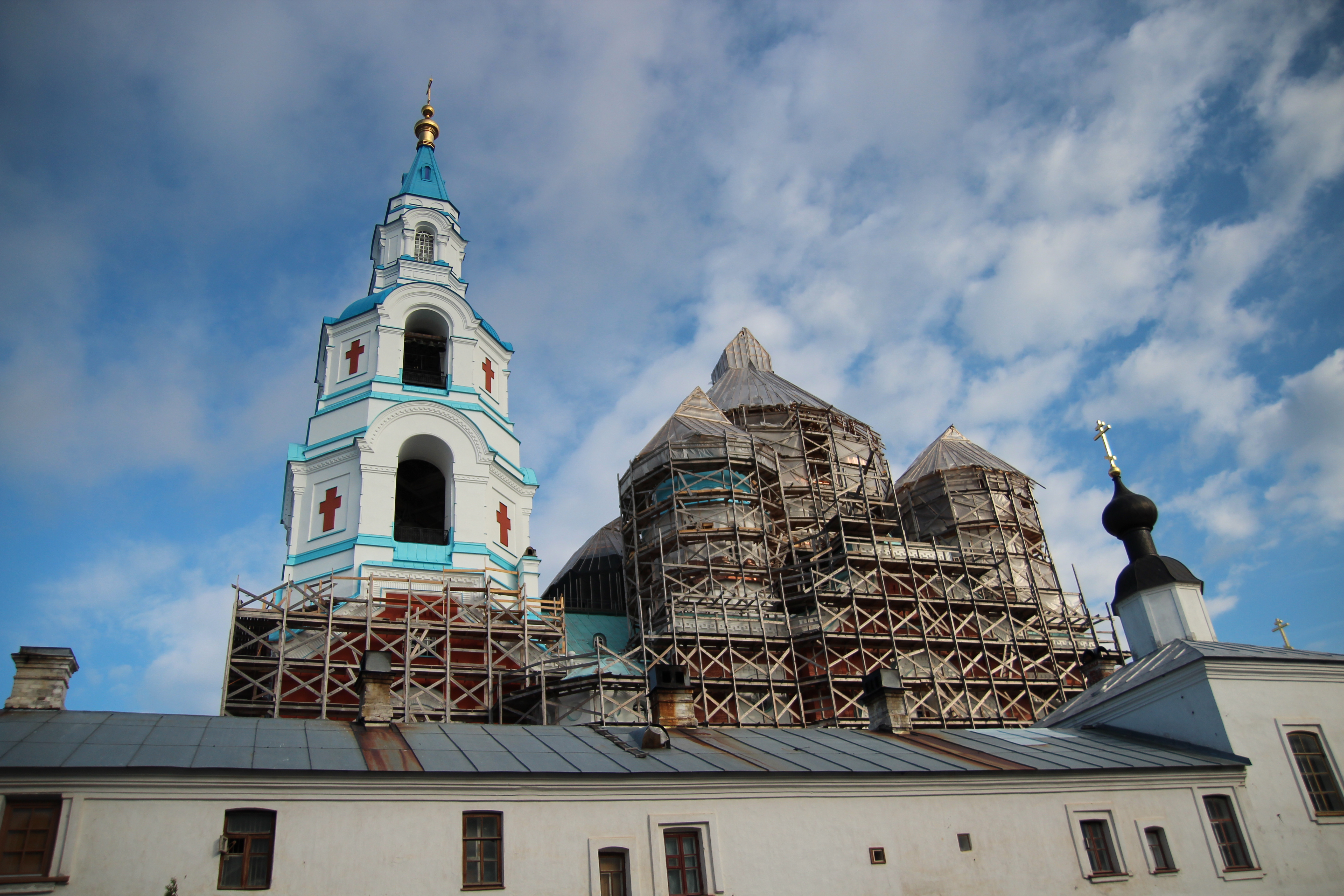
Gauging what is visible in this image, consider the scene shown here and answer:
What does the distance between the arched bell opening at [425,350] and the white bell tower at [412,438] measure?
44mm

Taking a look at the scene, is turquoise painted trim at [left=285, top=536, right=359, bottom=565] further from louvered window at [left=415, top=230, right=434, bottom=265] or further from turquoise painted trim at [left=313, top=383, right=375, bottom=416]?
louvered window at [left=415, top=230, right=434, bottom=265]

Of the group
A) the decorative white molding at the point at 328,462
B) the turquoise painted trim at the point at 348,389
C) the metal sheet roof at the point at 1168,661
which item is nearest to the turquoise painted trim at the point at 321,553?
the decorative white molding at the point at 328,462

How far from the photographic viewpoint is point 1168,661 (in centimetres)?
1784

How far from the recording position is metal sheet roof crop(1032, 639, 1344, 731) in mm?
16750

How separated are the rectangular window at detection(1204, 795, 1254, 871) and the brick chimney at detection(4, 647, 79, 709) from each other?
16.6 metres

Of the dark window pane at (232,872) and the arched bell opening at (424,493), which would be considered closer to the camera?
the dark window pane at (232,872)

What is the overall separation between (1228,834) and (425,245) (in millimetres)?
25078

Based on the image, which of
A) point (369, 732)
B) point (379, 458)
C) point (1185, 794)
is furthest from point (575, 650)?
point (1185, 794)

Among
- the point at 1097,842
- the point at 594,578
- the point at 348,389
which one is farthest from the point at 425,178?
the point at 1097,842

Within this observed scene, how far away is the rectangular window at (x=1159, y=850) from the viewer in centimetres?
1436

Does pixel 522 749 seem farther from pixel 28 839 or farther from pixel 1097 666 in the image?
pixel 1097 666

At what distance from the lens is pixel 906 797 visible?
44.5ft

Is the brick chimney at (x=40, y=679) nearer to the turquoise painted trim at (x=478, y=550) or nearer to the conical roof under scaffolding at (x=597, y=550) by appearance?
the turquoise painted trim at (x=478, y=550)

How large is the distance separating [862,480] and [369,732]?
22660 mm
